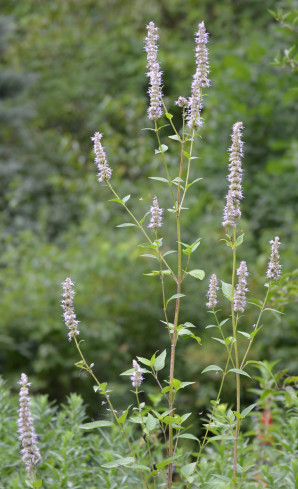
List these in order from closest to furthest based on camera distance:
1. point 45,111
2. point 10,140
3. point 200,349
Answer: point 200,349 → point 10,140 → point 45,111

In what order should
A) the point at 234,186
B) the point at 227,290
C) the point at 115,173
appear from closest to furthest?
the point at 234,186, the point at 227,290, the point at 115,173

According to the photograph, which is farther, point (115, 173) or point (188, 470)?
point (115, 173)

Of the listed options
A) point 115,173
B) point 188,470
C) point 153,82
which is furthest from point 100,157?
point 115,173

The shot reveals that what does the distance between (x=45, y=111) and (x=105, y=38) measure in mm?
1639

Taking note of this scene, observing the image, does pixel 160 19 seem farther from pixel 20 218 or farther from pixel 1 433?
pixel 1 433

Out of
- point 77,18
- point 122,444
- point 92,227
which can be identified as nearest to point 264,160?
point 92,227

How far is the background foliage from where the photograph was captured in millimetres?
5180

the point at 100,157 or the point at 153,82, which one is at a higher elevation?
the point at 153,82

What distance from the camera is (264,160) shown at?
23.7 ft

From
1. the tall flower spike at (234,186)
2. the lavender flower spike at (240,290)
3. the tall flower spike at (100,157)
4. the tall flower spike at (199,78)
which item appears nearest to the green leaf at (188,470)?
the lavender flower spike at (240,290)

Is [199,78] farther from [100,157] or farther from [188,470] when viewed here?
[188,470]

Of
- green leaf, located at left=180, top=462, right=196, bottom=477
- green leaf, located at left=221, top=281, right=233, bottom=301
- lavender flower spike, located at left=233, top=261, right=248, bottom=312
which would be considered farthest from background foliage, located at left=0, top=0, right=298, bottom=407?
green leaf, located at left=180, top=462, right=196, bottom=477

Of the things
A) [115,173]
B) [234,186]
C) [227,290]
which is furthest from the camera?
[115,173]

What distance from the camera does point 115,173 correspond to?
25.5 feet
